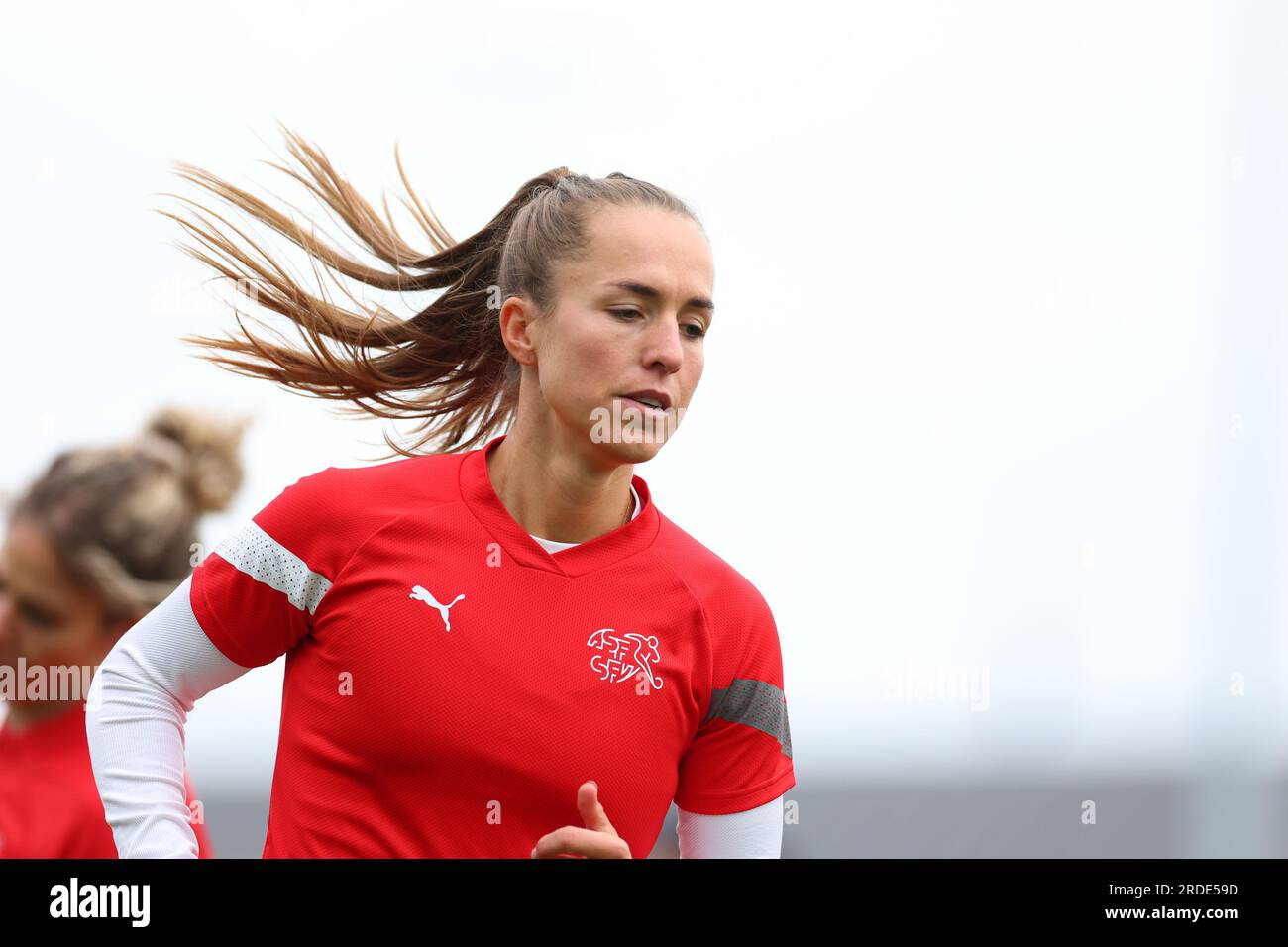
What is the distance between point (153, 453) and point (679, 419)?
5.22 feet

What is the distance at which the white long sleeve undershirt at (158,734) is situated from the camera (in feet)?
Answer: 7.81

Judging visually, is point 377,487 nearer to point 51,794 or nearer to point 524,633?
point 524,633

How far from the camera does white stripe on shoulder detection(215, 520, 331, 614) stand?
2.46 metres

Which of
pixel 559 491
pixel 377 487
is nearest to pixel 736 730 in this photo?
pixel 559 491

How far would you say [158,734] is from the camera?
2457 mm

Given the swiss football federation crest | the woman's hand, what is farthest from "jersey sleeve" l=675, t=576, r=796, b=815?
the woman's hand

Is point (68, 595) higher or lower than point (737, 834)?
higher

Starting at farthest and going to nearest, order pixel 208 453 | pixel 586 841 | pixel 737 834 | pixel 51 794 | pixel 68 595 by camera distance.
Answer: pixel 208 453 < pixel 68 595 < pixel 51 794 < pixel 737 834 < pixel 586 841

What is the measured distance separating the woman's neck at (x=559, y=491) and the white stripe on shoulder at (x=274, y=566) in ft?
1.24

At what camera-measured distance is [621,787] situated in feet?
8.02

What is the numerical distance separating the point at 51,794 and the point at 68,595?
1.48 ft

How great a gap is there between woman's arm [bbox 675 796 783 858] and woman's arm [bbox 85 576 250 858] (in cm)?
89
